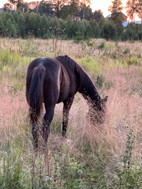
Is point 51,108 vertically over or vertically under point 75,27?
under

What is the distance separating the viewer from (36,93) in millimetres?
2559

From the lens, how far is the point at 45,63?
278 centimetres

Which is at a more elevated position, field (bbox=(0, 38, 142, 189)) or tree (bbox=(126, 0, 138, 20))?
tree (bbox=(126, 0, 138, 20))

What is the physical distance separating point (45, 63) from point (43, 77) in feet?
0.80

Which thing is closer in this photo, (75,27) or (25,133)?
(25,133)

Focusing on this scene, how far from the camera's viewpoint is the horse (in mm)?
2586

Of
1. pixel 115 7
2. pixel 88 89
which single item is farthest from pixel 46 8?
pixel 88 89

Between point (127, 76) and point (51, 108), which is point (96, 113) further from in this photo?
point (127, 76)

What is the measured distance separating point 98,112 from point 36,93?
134cm

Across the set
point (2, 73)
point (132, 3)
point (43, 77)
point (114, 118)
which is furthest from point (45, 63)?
point (132, 3)

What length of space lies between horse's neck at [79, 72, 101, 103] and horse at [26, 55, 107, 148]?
17 millimetres

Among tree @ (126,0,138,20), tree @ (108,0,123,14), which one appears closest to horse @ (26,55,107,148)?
tree @ (108,0,123,14)

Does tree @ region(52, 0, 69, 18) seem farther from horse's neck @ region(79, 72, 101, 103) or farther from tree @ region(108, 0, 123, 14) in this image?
horse's neck @ region(79, 72, 101, 103)

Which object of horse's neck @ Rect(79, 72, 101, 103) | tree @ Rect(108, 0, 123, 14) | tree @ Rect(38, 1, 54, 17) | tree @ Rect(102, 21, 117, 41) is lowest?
horse's neck @ Rect(79, 72, 101, 103)
